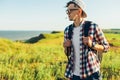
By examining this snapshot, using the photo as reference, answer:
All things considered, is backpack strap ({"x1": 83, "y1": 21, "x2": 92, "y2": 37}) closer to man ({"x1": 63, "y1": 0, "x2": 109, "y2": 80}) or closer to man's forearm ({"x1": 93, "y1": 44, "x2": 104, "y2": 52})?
man ({"x1": 63, "y1": 0, "x2": 109, "y2": 80})

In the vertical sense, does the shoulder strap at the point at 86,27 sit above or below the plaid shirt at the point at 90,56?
above

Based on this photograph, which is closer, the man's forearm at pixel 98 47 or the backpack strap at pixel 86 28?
the man's forearm at pixel 98 47

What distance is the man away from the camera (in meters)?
5.08

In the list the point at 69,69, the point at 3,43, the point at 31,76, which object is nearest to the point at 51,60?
the point at 31,76

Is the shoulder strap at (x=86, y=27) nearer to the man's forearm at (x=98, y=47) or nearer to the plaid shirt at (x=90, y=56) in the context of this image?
the plaid shirt at (x=90, y=56)

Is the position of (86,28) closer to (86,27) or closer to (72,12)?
(86,27)

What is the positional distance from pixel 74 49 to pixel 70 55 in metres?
0.13

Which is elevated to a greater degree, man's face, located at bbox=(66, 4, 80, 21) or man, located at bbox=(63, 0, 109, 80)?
man's face, located at bbox=(66, 4, 80, 21)

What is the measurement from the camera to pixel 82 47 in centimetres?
509

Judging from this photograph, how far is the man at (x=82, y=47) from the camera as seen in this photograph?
5.08 metres

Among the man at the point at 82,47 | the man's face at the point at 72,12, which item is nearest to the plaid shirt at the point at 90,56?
the man at the point at 82,47

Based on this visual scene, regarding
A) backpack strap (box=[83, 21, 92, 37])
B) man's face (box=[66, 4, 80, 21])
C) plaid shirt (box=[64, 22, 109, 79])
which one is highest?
man's face (box=[66, 4, 80, 21])

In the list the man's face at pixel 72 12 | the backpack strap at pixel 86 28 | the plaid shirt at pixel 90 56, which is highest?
the man's face at pixel 72 12

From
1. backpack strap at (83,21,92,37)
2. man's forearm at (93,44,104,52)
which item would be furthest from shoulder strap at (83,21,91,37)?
man's forearm at (93,44,104,52)
